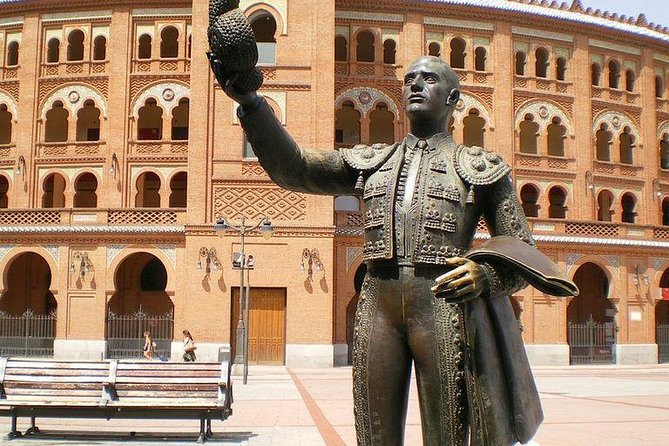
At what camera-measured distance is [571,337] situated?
103 ft

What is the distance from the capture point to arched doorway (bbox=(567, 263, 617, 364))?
31453 millimetres

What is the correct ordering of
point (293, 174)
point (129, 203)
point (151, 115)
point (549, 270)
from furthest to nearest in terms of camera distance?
1. point (151, 115)
2. point (129, 203)
3. point (293, 174)
4. point (549, 270)

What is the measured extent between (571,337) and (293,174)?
29.7 m

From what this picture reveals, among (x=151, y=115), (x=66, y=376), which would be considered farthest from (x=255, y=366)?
(x=66, y=376)

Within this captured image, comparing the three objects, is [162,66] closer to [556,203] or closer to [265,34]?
[265,34]

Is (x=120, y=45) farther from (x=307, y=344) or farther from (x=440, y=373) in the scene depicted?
(x=440, y=373)

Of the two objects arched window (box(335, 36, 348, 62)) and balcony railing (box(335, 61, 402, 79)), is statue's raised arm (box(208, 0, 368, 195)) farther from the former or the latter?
arched window (box(335, 36, 348, 62))

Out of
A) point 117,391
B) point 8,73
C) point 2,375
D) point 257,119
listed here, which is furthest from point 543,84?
point 257,119

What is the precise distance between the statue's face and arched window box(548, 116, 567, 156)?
1218 inches

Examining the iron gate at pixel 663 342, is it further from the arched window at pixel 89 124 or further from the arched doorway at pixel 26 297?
the arched window at pixel 89 124

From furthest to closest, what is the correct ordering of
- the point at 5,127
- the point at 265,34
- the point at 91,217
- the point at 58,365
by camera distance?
the point at 5,127, the point at 265,34, the point at 91,217, the point at 58,365

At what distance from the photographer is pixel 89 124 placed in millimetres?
33750

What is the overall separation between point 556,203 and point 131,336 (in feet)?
62.9

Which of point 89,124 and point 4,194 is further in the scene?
point 4,194
